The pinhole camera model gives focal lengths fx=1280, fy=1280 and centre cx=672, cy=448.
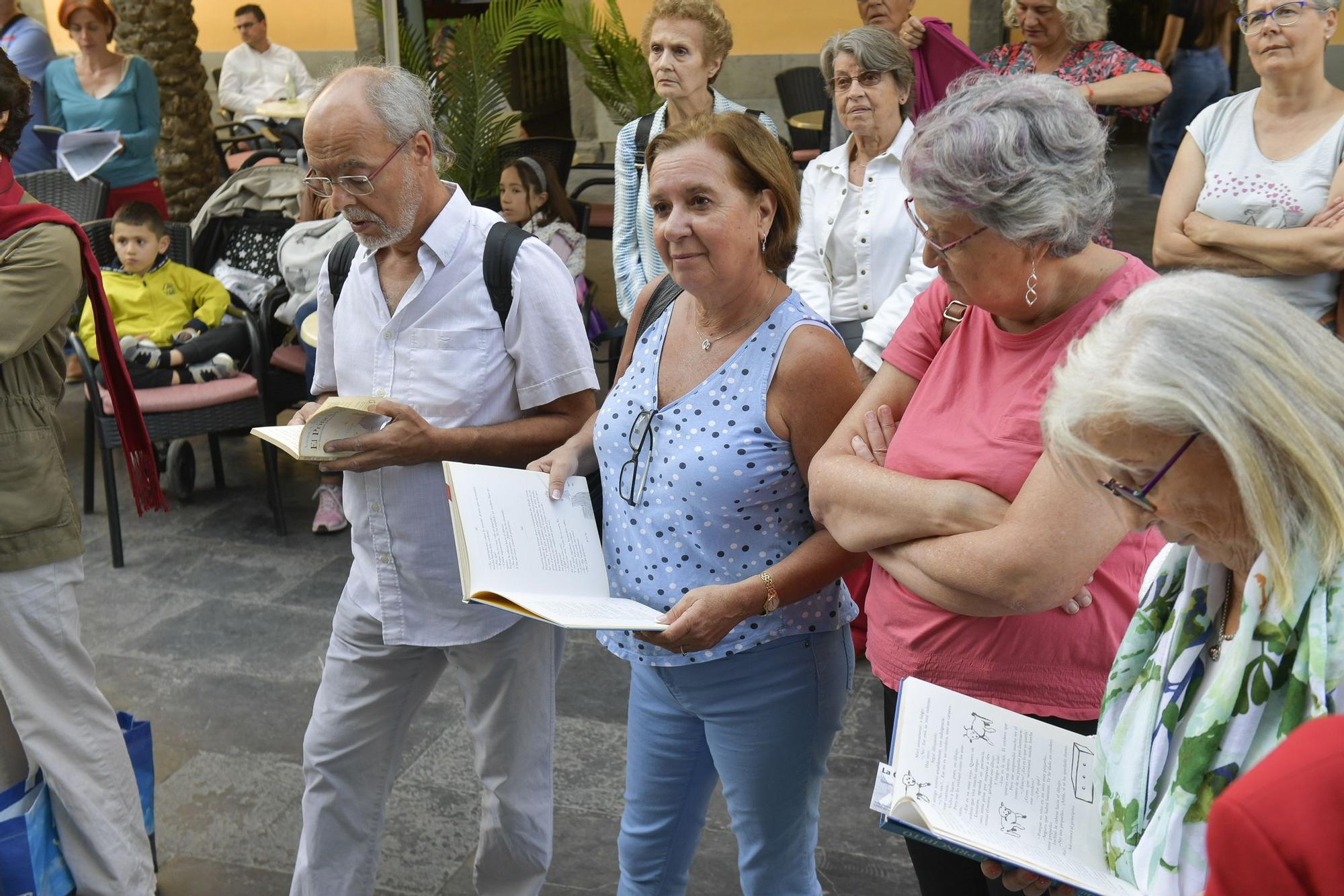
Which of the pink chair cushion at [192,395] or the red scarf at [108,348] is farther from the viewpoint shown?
the pink chair cushion at [192,395]

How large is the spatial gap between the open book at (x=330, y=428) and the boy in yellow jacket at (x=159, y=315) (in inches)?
138

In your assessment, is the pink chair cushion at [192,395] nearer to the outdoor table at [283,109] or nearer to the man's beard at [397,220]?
the man's beard at [397,220]

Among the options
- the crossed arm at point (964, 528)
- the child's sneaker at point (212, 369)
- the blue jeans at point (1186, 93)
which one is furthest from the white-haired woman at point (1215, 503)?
the blue jeans at point (1186, 93)

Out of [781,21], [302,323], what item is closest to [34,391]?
[302,323]

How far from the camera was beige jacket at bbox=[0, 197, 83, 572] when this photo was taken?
2598 mm

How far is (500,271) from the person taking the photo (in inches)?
101

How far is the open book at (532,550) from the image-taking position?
1986 millimetres

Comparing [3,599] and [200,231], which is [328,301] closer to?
[3,599]

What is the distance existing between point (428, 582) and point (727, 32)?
292cm

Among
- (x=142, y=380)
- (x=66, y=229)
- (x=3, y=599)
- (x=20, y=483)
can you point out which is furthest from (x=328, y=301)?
(x=142, y=380)

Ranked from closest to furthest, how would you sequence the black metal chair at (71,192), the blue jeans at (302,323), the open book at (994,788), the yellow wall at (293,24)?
the open book at (994,788) → the blue jeans at (302,323) → the black metal chair at (71,192) → the yellow wall at (293,24)

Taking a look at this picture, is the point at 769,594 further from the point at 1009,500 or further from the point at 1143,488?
the point at 1143,488

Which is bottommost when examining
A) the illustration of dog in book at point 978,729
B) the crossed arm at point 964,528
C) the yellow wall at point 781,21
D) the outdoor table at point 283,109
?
the outdoor table at point 283,109

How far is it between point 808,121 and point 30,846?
7157 mm
